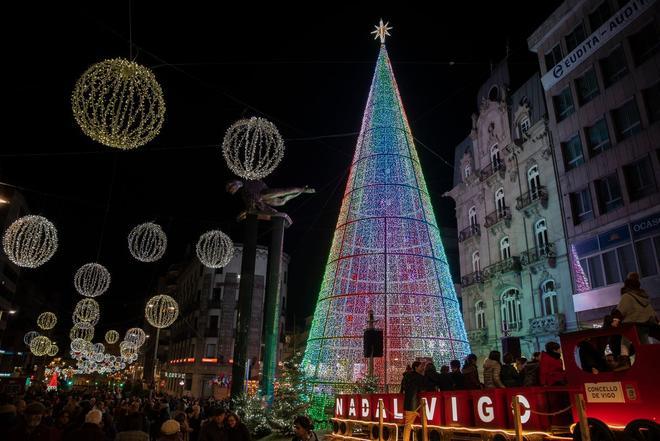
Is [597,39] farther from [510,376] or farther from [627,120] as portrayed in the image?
[510,376]

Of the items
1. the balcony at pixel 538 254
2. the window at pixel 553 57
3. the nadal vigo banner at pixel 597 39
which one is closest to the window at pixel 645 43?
the nadal vigo banner at pixel 597 39

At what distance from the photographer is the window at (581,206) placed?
20.7m

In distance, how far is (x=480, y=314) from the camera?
29.1 m

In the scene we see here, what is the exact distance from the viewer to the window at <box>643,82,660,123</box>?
1792 cm

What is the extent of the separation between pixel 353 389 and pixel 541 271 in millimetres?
13966

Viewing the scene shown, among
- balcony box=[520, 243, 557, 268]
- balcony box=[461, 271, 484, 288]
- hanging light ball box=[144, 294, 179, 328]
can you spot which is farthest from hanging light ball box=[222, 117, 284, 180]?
balcony box=[461, 271, 484, 288]

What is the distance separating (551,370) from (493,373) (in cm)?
156

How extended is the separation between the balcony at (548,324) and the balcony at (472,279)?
17.4 feet

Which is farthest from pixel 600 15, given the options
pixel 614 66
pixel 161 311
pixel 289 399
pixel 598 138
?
pixel 161 311

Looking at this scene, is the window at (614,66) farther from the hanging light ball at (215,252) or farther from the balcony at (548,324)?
the hanging light ball at (215,252)

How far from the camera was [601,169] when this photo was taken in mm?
20047

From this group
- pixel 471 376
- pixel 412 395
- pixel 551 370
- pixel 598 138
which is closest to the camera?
pixel 551 370

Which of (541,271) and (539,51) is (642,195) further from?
(539,51)

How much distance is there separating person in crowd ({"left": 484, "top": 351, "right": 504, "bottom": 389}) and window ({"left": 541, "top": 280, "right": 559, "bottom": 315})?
16.3m
